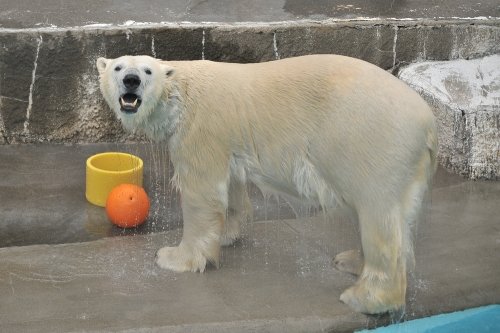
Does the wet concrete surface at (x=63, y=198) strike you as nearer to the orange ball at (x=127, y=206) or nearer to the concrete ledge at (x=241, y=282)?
the orange ball at (x=127, y=206)

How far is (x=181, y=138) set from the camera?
4.16 meters

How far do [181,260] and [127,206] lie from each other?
0.72 meters

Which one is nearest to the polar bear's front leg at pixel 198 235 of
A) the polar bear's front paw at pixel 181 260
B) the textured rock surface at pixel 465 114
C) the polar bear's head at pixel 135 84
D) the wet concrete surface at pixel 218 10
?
the polar bear's front paw at pixel 181 260

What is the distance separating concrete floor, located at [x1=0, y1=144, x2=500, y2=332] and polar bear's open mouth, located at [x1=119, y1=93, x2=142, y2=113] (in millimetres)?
889

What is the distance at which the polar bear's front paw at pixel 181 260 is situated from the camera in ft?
14.2

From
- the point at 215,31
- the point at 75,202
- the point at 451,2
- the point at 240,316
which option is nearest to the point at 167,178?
the point at 75,202

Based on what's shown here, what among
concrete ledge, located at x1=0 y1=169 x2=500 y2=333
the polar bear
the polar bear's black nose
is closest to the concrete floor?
concrete ledge, located at x1=0 y1=169 x2=500 y2=333

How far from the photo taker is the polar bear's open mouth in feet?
13.1

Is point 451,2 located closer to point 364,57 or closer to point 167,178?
point 364,57

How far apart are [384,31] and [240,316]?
10.7 ft

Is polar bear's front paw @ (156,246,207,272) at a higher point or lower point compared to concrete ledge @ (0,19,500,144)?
lower

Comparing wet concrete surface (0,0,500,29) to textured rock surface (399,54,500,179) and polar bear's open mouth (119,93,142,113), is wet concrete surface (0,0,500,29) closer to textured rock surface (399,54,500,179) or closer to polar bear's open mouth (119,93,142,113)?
textured rock surface (399,54,500,179)

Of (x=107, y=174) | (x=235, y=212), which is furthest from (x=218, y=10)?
(x=235, y=212)

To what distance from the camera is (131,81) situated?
156 inches
